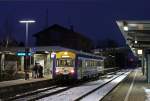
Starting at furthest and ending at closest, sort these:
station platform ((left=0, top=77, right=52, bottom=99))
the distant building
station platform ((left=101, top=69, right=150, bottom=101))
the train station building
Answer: the distant building, the train station building, station platform ((left=0, top=77, right=52, bottom=99)), station platform ((left=101, top=69, right=150, bottom=101))

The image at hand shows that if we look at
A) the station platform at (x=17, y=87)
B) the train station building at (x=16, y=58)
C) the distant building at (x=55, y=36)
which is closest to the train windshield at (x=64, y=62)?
the train station building at (x=16, y=58)

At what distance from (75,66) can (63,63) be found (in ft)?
3.73

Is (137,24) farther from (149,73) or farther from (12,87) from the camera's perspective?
(149,73)

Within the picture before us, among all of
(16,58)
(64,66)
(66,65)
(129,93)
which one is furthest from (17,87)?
(16,58)

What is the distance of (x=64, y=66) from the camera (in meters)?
37.4

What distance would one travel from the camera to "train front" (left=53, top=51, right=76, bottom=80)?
36.9m

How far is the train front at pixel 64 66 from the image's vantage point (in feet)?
121

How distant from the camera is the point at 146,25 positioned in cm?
2352

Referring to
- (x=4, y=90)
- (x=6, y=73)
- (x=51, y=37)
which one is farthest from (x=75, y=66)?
(x=51, y=37)

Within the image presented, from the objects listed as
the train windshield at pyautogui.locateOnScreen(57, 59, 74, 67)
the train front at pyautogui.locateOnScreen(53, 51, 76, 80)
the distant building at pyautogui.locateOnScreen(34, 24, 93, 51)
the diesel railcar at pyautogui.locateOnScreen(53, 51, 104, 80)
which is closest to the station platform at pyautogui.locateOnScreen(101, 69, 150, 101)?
the diesel railcar at pyautogui.locateOnScreen(53, 51, 104, 80)

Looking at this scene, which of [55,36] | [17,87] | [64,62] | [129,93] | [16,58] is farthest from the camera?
[55,36]

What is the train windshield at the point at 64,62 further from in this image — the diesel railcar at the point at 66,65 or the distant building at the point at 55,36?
the distant building at the point at 55,36

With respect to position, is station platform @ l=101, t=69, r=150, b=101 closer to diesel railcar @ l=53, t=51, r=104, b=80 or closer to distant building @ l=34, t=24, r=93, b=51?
diesel railcar @ l=53, t=51, r=104, b=80

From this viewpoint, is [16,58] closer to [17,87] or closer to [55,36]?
[17,87]
